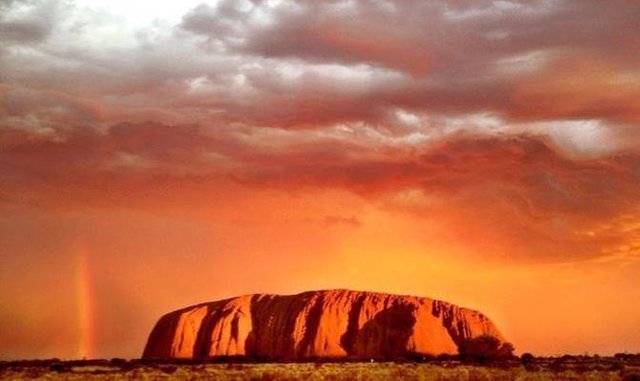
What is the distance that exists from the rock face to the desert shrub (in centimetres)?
146

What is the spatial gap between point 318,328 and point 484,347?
30.4 metres

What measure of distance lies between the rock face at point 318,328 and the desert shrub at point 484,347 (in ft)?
4.79

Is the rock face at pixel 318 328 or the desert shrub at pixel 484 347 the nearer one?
the rock face at pixel 318 328

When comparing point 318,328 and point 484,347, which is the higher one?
point 318,328

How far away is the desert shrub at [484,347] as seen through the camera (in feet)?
475

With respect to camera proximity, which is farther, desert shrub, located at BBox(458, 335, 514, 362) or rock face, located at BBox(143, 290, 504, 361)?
desert shrub, located at BBox(458, 335, 514, 362)

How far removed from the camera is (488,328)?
6112 inches

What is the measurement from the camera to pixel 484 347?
147m

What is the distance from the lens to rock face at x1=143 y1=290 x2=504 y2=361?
14300 cm

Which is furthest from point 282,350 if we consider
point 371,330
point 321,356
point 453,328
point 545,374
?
point 545,374

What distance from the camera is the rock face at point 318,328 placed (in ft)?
469

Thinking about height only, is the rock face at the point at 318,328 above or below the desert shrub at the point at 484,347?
above

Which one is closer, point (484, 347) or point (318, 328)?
point (318, 328)

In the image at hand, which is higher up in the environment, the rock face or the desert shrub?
the rock face
